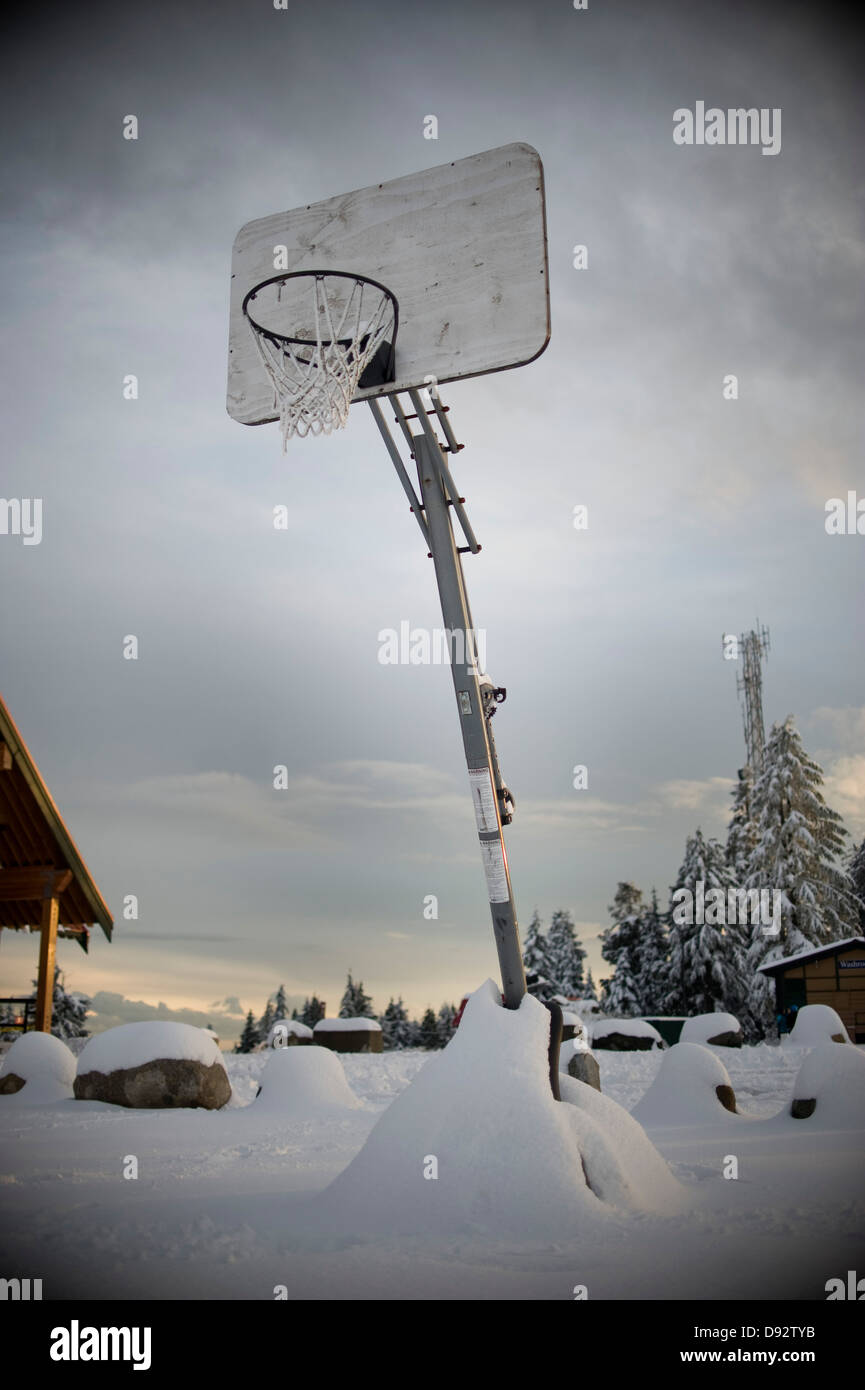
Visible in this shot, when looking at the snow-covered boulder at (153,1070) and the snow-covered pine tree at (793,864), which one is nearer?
the snow-covered boulder at (153,1070)

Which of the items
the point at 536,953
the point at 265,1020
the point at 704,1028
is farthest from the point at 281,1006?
the point at 704,1028

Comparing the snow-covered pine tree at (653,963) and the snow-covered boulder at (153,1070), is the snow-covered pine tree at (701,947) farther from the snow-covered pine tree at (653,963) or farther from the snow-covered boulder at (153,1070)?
the snow-covered boulder at (153,1070)

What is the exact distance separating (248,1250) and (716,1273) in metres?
2.53

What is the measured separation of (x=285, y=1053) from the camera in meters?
13.8

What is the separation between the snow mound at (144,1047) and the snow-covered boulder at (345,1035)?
1245cm

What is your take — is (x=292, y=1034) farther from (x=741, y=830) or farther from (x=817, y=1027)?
(x=741, y=830)

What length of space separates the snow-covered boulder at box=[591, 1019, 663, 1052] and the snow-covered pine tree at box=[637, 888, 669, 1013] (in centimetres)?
1274

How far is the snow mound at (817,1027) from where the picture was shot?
19828 millimetres

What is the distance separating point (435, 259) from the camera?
823 cm

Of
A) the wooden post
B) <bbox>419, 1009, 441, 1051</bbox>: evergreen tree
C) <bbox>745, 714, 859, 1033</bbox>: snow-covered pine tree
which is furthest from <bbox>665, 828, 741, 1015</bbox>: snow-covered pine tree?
the wooden post

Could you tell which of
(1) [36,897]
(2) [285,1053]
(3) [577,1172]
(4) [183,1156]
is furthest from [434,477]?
(1) [36,897]

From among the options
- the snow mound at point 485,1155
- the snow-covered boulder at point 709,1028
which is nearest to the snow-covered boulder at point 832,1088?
the snow mound at point 485,1155

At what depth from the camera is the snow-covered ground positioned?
4586mm

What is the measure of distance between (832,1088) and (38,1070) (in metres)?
11.7
